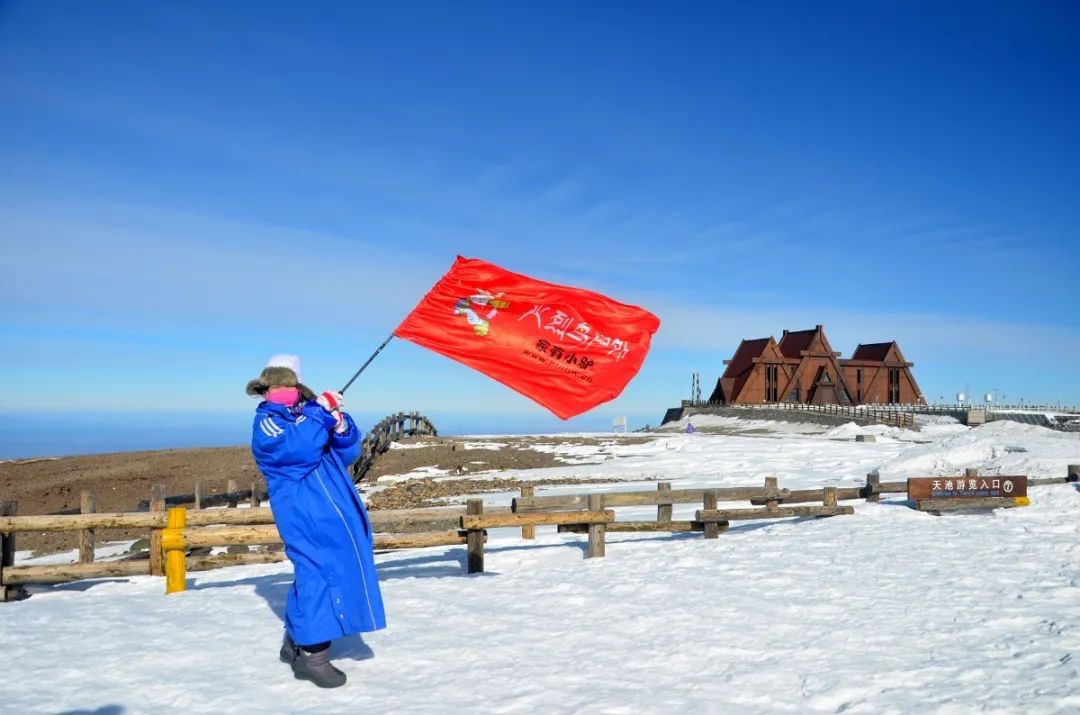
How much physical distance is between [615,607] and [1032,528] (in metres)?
7.69

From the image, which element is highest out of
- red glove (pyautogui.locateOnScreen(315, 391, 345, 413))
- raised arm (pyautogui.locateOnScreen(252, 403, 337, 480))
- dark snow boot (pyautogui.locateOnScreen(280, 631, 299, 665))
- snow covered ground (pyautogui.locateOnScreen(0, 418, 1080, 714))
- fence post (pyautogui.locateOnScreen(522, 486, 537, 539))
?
red glove (pyautogui.locateOnScreen(315, 391, 345, 413))

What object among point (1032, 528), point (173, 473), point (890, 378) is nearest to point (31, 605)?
point (1032, 528)

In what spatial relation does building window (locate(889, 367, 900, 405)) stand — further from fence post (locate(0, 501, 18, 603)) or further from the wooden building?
fence post (locate(0, 501, 18, 603))

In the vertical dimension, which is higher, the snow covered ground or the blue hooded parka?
the blue hooded parka

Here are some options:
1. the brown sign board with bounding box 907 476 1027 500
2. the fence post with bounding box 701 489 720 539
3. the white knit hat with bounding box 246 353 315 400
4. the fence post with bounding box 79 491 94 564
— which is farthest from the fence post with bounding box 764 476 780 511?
the fence post with bounding box 79 491 94 564

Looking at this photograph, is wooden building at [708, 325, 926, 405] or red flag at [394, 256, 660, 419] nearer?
red flag at [394, 256, 660, 419]

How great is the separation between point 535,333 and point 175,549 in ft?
14.1

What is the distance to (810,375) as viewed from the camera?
63312 millimetres

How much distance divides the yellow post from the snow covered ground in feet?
0.84

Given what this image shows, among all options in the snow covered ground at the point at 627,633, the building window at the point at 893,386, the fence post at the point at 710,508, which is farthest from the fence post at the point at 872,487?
the building window at the point at 893,386

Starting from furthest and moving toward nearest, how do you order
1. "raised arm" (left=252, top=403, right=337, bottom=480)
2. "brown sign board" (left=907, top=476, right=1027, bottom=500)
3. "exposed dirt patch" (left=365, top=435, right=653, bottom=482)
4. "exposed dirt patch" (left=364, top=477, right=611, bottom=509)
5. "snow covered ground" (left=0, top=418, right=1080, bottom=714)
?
1. "exposed dirt patch" (left=365, top=435, right=653, bottom=482)
2. "exposed dirt patch" (left=364, top=477, right=611, bottom=509)
3. "brown sign board" (left=907, top=476, right=1027, bottom=500)
4. "raised arm" (left=252, top=403, right=337, bottom=480)
5. "snow covered ground" (left=0, top=418, right=1080, bottom=714)

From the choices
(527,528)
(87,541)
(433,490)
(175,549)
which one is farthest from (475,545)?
(433,490)

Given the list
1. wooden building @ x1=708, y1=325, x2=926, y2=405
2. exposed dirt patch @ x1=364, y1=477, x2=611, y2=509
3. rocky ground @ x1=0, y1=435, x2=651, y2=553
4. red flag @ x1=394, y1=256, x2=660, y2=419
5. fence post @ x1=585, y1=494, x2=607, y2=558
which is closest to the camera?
red flag @ x1=394, y1=256, x2=660, y2=419

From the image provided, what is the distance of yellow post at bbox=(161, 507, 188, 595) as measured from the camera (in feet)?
26.5
